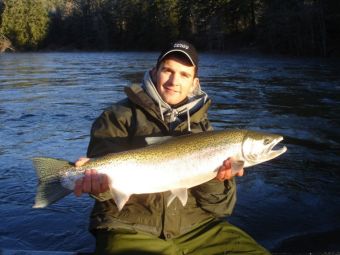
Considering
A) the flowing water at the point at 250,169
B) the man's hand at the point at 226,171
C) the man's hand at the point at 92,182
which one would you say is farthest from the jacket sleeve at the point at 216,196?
the flowing water at the point at 250,169

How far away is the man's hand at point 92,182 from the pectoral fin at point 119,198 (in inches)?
2.5

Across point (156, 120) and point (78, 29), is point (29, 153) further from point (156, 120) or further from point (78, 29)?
point (78, 29)

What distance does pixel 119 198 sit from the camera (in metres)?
→ 3.07

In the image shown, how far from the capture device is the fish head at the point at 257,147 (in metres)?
3.18

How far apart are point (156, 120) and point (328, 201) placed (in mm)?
2818

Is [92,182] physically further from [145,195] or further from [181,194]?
[181,194]

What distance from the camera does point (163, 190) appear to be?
310 cm

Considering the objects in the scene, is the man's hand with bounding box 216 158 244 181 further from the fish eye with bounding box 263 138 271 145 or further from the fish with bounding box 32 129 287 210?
the fish eye with bounding box 263 138 271 145

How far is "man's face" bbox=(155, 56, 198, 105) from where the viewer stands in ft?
11.6

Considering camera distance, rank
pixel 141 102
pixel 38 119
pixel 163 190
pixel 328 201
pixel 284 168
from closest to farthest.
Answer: pixel 163 190, pixel 141 102, pixel 328 201, pixel 284 168, pixel 38 119

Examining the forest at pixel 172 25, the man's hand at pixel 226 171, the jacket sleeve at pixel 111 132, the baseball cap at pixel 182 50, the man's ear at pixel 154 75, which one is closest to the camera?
the man's hand at pixel 226 171

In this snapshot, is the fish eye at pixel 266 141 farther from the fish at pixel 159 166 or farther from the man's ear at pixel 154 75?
the man's ear at pixel 154 75

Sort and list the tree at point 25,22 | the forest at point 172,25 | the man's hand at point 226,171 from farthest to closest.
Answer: the tree at point 25,22, the forest at point 172,25, the man's hand at point 226,171

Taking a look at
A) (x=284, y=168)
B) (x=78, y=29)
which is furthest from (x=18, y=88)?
(x=78, y=29)
